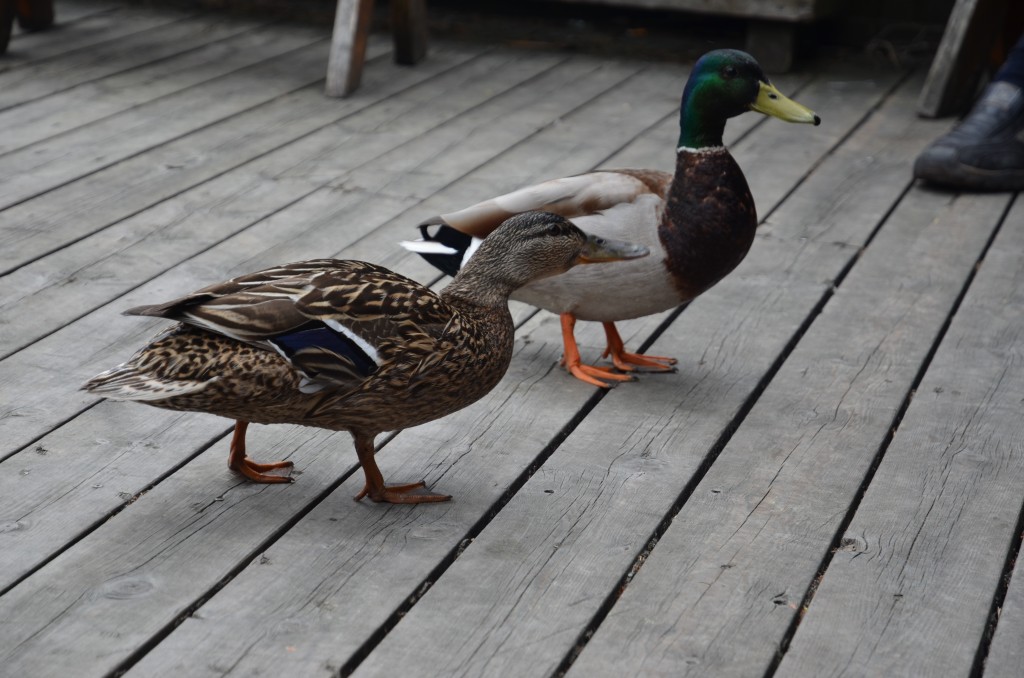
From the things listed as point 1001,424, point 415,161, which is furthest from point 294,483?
point 415,161

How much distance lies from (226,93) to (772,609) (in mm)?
3873

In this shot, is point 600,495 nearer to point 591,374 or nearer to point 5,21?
point 591,374

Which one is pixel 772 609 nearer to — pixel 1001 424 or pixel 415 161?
pixel 1001 424

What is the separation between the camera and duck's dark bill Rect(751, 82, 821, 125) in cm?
315

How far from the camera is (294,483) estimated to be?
2592 millimetres

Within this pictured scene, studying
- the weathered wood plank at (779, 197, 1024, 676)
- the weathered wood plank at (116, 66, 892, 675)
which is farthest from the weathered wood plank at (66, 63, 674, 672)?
the weathered wood plank at (779, 197, 1024, 676)

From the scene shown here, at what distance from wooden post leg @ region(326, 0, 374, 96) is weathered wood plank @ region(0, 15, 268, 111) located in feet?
2.85

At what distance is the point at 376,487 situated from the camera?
2.51 meters

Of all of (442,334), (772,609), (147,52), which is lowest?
(147,52)

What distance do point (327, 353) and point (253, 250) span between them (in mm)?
1641

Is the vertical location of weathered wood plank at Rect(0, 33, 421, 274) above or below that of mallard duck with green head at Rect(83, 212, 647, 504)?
below

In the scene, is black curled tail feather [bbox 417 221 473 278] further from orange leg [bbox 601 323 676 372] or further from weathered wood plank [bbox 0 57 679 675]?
weathered wood plank [bbox 0 57 679 675]

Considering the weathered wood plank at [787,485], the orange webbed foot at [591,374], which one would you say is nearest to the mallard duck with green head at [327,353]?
the weathered wood plank at [787,485]

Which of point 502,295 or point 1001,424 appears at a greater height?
point 502,295
